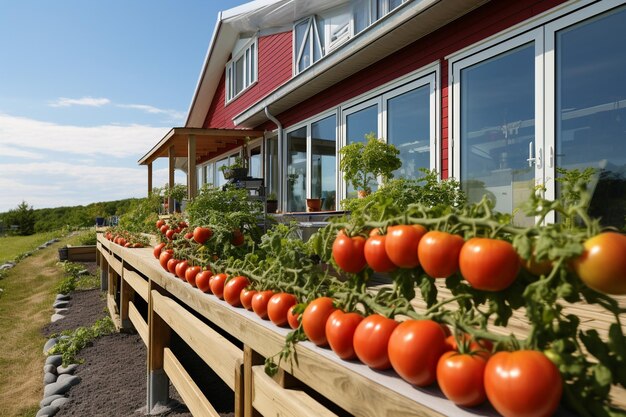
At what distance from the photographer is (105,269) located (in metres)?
8.54

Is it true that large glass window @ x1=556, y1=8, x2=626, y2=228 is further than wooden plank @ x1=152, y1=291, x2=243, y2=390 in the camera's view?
Yes

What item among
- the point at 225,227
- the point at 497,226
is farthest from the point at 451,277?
the point at 225,227

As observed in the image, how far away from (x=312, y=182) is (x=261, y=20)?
4675 mm

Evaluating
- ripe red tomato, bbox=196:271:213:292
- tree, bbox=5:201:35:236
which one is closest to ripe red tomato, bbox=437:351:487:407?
ripe red tomato, bbox=196:271:213:292

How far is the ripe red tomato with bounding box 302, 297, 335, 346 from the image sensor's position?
120 cm

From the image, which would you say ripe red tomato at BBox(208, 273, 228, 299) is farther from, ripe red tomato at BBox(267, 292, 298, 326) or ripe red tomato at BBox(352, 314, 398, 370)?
ripe red tomato at BBox(352, 314, 398, 370)

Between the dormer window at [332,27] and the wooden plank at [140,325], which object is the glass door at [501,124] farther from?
the wooden plank at [140,325]

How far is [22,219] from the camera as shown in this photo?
28.2 metres

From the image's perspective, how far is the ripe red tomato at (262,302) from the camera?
61.9 inches

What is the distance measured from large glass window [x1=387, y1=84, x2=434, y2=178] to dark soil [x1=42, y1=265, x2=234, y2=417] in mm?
3466

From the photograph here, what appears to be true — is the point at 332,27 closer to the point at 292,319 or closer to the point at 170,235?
the point at 170,235

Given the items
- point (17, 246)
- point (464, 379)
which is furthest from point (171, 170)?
point (17, 246)

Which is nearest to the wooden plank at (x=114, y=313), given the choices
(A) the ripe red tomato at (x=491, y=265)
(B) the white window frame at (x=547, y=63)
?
(B) the white window frame at (x=547, y=63)

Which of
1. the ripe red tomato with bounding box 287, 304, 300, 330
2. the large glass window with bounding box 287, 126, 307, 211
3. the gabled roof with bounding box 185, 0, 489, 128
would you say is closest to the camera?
the ripe red tomato with bounding box 287, 304, 300, 330
